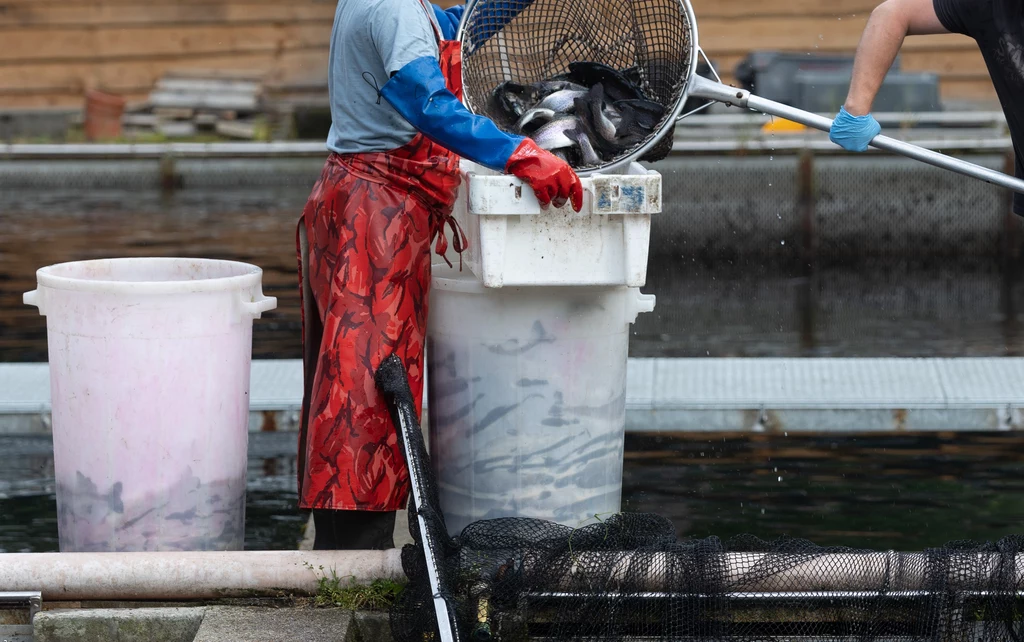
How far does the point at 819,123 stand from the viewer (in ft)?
11.5

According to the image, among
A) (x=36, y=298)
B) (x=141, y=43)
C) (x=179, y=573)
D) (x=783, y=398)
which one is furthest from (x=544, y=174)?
(x=141, y=43)

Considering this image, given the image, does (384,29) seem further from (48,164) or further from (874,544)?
(48,164)

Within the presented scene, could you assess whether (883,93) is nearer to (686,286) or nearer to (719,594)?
(686,286)

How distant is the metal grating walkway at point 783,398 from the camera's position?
16.2ft

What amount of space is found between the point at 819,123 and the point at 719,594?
4.35 ft

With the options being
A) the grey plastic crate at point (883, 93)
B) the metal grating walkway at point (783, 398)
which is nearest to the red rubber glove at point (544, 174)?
the metal grating walkway at point (783, 398)

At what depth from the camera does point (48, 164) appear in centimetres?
1284

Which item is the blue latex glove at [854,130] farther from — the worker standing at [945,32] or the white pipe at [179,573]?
the white pipe at [179,573]

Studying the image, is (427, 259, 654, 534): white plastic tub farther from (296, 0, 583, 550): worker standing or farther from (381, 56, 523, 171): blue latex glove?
(381, 56, 523, 171): blue latex glove

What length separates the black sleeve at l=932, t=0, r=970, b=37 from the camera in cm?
340

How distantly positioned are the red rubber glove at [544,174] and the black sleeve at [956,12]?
1096mm

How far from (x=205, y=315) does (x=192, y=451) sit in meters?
0.36

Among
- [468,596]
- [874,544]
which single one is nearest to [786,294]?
[874,544]

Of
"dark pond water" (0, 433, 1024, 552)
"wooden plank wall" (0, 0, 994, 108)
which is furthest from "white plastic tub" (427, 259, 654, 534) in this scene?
"wooden plank wall" (0, 0, 994, 108)
